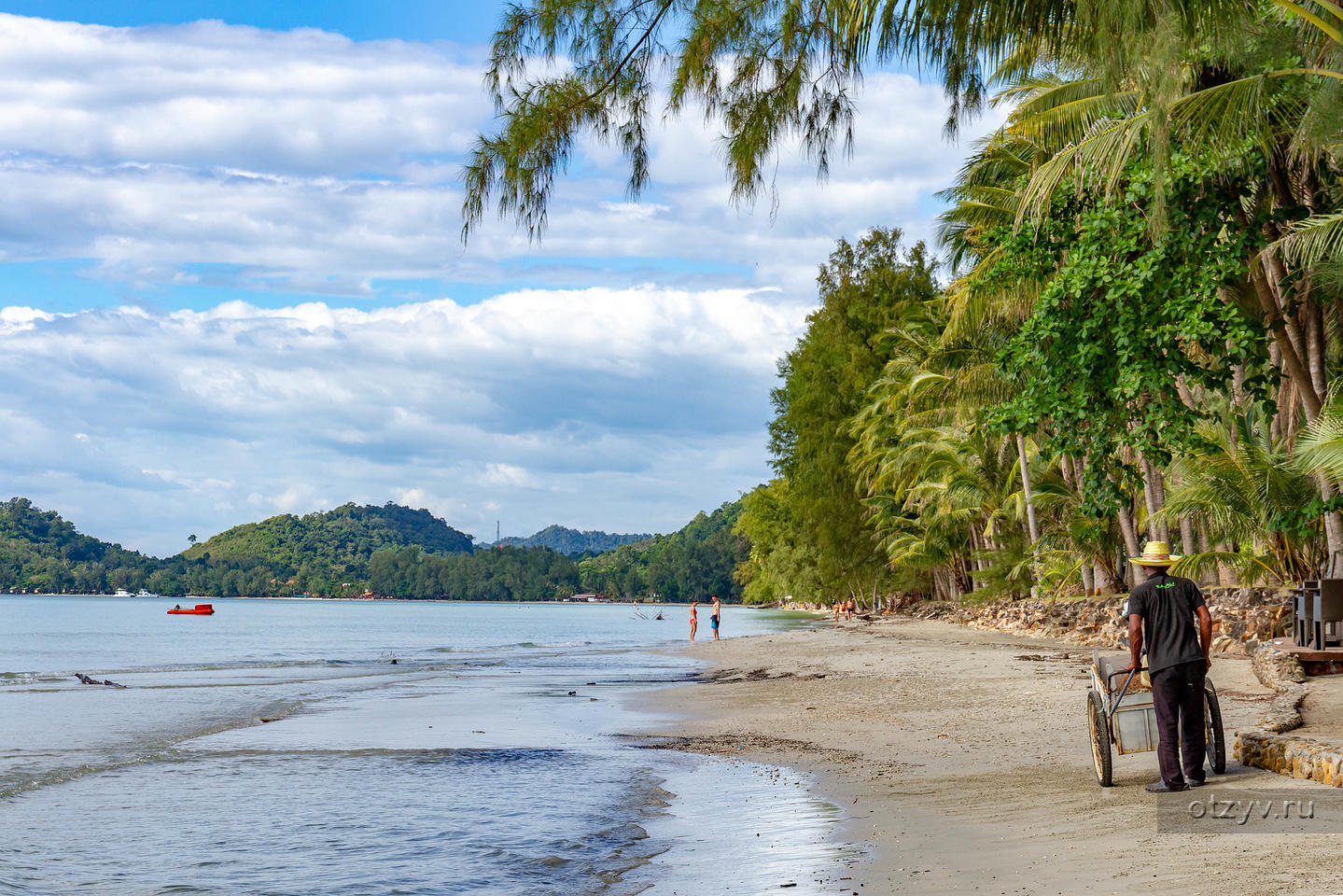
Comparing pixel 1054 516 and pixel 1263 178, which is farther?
pixel 1054 516

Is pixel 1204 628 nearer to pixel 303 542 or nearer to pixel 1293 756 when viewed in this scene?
pixel 1293 756

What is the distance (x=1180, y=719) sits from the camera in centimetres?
672

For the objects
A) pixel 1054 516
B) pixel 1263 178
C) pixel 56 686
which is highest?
pixel 1263 178

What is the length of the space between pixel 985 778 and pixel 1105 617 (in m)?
19.1

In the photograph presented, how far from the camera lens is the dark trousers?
6633mm

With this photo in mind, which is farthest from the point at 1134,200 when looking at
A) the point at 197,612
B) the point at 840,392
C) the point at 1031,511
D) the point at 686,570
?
the point at 686,570

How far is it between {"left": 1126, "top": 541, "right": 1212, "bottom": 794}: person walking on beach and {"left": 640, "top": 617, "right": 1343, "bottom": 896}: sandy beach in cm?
27

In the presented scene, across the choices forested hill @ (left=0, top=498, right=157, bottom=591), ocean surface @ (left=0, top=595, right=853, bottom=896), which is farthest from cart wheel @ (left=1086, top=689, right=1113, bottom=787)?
forested hill @ (left=0, top=498, right=157, bottom=591)

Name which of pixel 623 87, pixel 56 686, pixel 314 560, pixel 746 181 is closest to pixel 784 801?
pixel 746 181

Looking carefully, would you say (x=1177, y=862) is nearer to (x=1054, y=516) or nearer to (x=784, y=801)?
(x=784, y=801)

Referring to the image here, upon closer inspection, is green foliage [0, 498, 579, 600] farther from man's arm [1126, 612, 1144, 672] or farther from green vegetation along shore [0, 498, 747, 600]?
man's arm [1126, 612, 1144, 672]

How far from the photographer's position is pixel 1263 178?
1270 cm

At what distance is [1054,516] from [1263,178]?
2499cm

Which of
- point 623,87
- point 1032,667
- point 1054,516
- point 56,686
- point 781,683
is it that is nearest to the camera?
point 623,87
